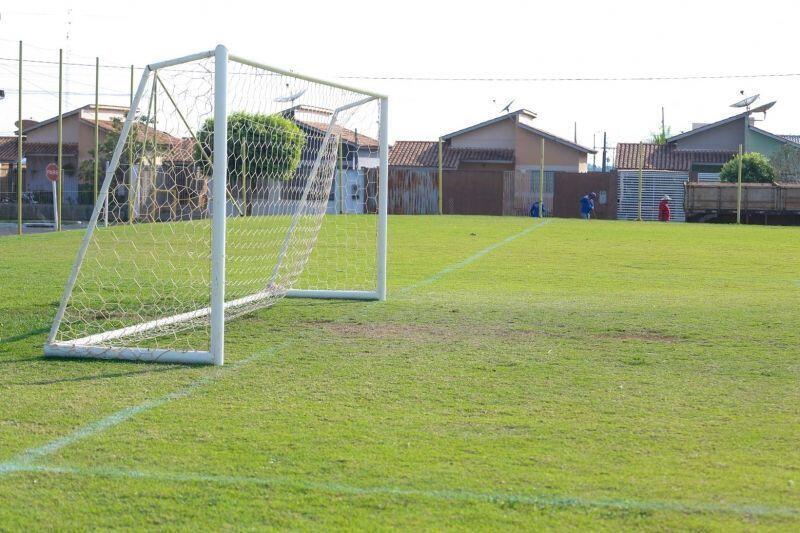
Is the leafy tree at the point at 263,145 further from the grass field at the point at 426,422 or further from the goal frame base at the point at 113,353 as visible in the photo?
the goal frame base at the point at 113,353

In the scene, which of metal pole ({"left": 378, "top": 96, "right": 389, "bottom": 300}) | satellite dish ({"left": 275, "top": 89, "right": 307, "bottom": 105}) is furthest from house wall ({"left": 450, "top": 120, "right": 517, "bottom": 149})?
satellite dish ({"left": 275, "top": 89, "right": 307, "bottom": 105})

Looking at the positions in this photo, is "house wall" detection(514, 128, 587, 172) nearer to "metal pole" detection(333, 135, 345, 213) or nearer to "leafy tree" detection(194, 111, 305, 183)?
"metal pole" detection(333, 135, 345, 213)

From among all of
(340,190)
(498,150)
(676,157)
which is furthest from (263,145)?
(676,157)

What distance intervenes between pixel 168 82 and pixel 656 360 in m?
4.33

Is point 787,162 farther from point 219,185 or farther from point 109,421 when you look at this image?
point 109,421

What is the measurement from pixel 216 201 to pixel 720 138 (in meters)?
52.9

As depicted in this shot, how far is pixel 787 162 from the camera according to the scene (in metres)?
51.2

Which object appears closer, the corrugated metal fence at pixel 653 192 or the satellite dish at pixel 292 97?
the satellite dish at pixel 292 97

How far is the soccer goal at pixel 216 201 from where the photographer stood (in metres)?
7.18

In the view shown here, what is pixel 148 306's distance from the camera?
979cm

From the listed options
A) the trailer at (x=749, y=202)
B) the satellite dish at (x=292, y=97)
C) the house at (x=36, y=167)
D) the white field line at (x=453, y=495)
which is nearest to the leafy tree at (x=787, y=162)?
the trailer at (x=749, y=202)

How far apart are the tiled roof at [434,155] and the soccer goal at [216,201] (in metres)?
42.9

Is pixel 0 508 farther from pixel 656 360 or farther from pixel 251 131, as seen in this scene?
pixel 251 131

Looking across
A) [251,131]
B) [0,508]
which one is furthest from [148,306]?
[0,508]
